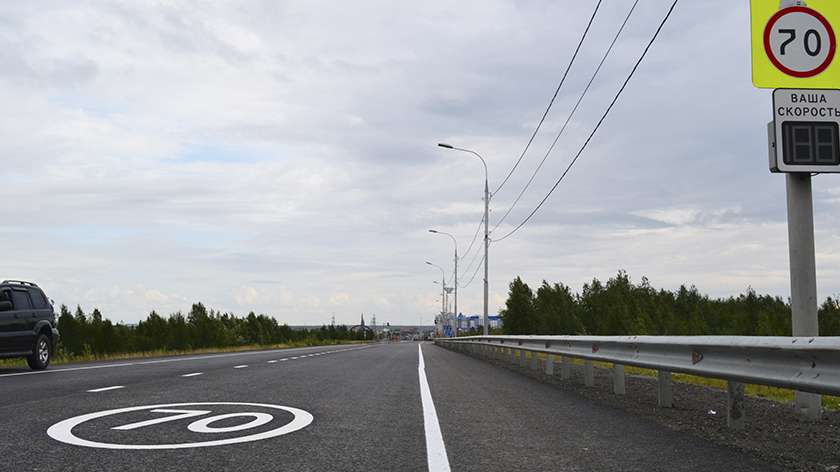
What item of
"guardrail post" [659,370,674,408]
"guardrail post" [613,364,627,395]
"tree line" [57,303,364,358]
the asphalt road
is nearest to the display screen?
"guardrail post" [659,370,674,408]

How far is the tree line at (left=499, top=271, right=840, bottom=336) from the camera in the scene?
106 m

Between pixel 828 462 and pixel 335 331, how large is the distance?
19481 cm

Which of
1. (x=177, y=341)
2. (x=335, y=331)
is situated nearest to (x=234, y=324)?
(x=177, y=341)

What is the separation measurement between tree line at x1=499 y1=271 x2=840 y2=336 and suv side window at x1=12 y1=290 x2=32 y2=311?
291ft

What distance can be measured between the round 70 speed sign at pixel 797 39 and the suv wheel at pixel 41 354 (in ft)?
49.8

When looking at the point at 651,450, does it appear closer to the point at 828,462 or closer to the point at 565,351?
the point at 828,462

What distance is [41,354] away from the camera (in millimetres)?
15000

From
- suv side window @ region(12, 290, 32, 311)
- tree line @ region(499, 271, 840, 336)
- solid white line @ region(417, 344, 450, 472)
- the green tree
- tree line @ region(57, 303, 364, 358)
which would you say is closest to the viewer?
solid white line @ region(417, 344, 450, 472)

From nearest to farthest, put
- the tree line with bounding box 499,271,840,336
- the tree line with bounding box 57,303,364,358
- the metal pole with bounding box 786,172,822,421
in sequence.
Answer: the metal pole with bounding box 786,172,822,421 → the tree line with bounding box 57,303,364,358 → the tree line with bounding box 499,271,840,336

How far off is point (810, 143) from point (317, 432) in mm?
6053

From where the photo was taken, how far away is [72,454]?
4742mm

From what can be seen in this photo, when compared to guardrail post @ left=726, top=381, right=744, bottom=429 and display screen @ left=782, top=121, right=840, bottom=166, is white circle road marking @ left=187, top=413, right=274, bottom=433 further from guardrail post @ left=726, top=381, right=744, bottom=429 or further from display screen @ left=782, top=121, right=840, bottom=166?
display screen @ left=782, top=121, right=840, bottom=166

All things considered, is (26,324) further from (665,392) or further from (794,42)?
(794,42)

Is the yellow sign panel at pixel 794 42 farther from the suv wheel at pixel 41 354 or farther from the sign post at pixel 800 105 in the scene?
the suv wheel at pixel 41 354
